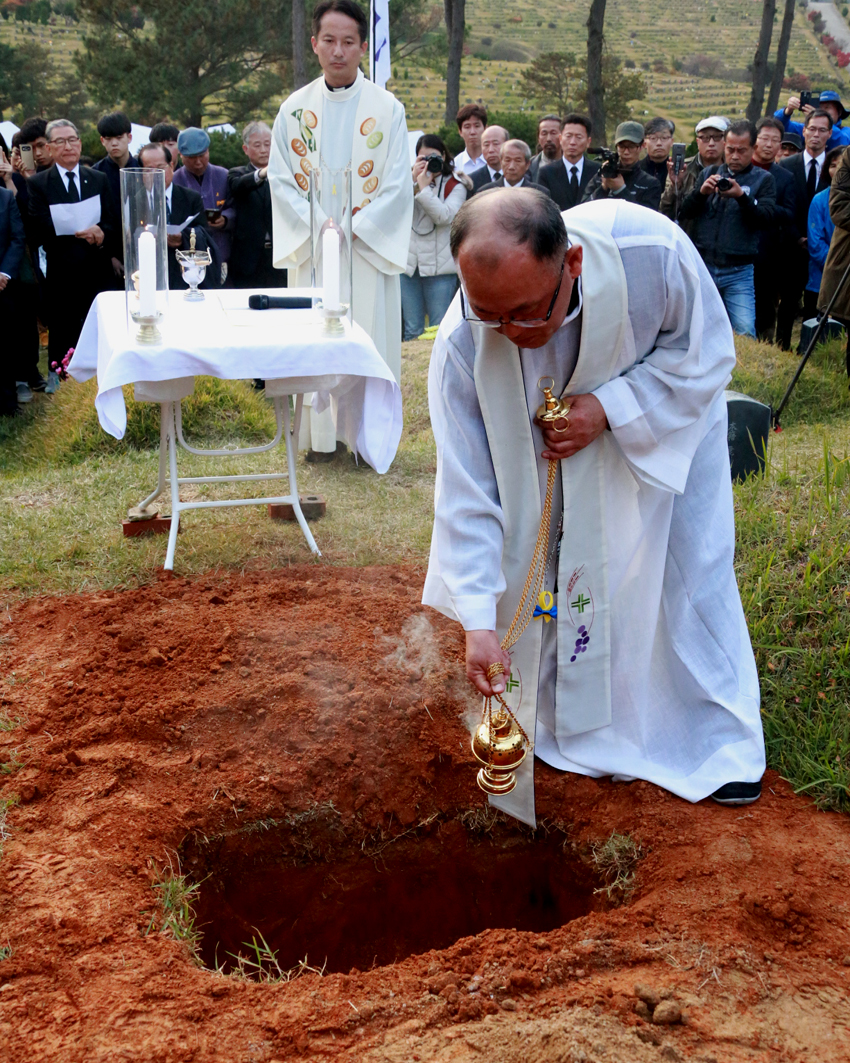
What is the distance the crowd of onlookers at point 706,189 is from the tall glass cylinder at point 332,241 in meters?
2.56

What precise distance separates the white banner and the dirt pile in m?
6.52

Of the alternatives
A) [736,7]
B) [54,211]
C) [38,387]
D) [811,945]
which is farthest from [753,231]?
[736,7]

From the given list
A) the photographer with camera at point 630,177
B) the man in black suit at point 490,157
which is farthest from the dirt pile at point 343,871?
the man in black suit at point 490,157

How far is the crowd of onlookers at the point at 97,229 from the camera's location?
306 inches

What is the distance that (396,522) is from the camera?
536 centimetres

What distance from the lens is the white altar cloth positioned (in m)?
4.27

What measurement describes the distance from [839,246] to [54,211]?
575cm

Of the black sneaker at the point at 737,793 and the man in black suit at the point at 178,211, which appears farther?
the man in black suit at the point at 178,211

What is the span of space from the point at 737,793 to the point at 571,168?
6.69 metres

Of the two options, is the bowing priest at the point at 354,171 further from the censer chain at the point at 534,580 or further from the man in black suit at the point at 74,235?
the censer chain at the point at 534,580

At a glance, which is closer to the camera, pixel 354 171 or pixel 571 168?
pixel 354 171

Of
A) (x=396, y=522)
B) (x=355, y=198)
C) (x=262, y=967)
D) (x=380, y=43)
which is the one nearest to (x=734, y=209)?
(x=355, y=198)

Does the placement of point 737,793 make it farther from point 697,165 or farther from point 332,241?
point 697,165

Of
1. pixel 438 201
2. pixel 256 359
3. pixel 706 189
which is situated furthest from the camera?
pixel 438 201
